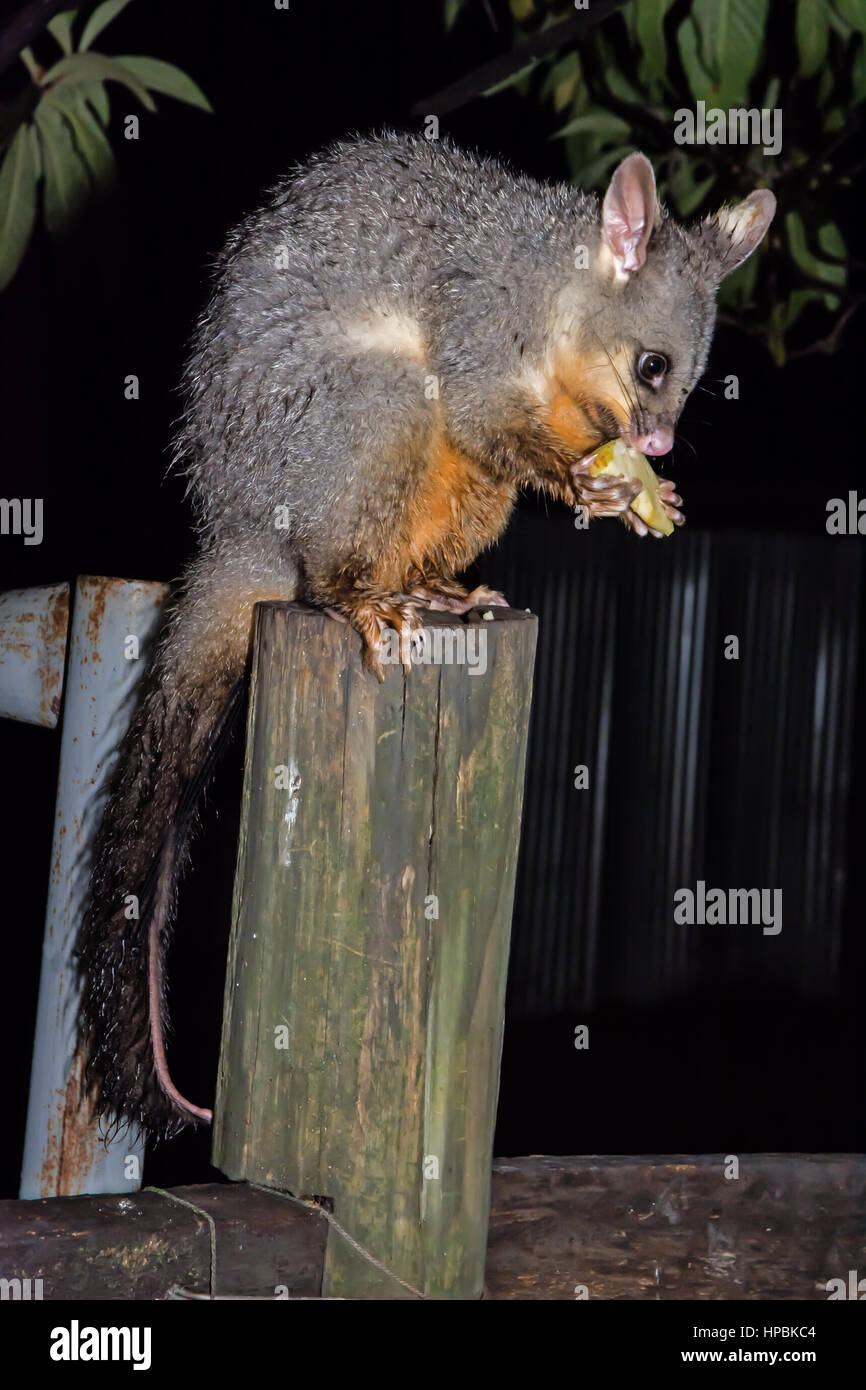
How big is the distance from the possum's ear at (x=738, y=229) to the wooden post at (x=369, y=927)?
1465 mm

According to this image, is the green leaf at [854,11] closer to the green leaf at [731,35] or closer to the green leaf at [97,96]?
the green leaf at [731,35]

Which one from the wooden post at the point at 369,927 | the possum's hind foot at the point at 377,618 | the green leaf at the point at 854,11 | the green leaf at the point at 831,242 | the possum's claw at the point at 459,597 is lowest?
the wooden post at the point at 369,927

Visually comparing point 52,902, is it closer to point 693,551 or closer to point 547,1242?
point 547,1242

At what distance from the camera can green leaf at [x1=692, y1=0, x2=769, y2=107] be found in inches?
112

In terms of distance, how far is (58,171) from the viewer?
307 centimetres

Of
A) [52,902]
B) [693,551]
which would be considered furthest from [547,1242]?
[693,551]

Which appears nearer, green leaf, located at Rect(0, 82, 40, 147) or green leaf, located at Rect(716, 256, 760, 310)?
green leaf, located at Rect(0, 82, 40, 147)

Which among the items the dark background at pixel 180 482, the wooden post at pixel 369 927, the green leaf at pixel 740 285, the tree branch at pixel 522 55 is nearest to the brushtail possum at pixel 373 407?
the wooden post at pixel 369 927

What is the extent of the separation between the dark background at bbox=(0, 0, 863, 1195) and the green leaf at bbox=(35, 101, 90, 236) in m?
0.77

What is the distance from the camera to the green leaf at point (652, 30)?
295cm

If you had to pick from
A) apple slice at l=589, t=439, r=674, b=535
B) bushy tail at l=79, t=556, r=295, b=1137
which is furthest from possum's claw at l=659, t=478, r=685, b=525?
bushy tail at l=79, t=556, r=295, b=1137

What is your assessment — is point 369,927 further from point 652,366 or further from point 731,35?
point 731,35

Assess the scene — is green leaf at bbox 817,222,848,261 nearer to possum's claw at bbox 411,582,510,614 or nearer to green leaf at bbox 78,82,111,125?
possum's claw at bbox 411,582,510,614

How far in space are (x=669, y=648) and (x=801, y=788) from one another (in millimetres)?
788
